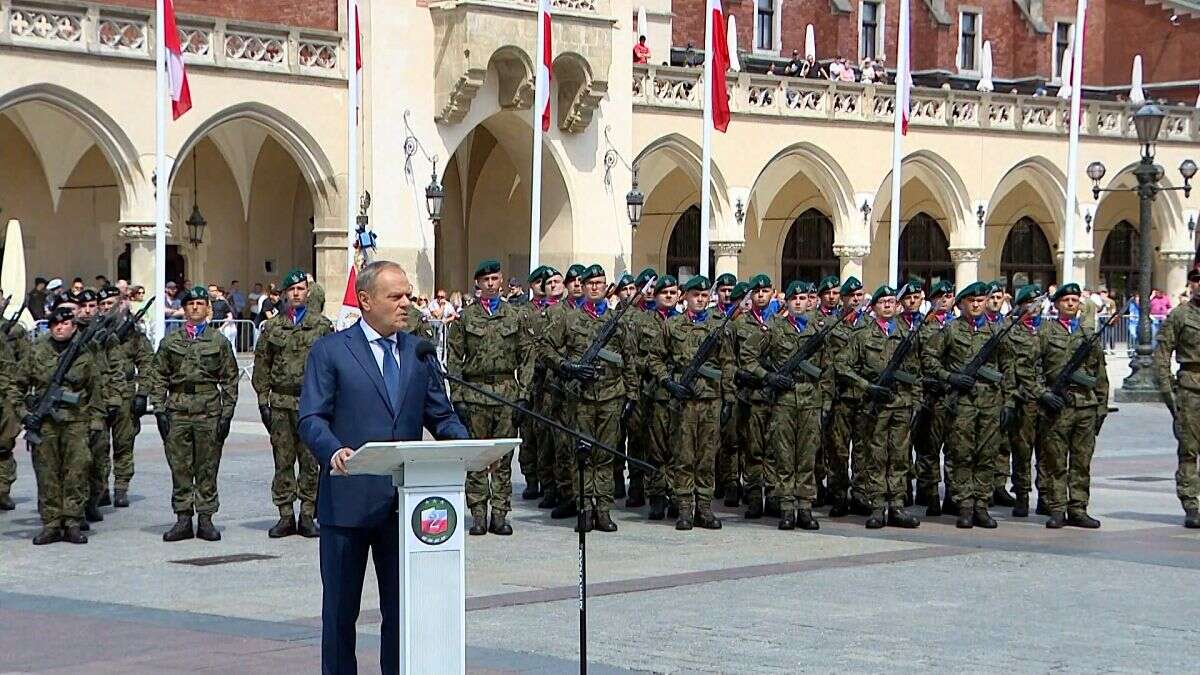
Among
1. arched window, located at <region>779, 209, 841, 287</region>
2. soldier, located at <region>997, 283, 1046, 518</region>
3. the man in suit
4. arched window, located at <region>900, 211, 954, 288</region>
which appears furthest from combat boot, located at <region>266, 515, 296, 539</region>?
arched window, located at <region>900, 211, 954, 288</region>

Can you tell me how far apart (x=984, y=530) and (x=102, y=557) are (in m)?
6.43

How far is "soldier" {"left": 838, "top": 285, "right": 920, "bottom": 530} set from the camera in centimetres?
1458

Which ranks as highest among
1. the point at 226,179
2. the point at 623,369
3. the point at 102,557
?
the point at 226,179

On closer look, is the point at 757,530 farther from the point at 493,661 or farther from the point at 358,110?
the point at 358,110

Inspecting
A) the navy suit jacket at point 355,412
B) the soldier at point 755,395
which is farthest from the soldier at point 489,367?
the navy suit jacket at point 355,412

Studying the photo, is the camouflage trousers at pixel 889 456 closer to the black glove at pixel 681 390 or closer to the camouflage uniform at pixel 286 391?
the black glove at pixel 681 390

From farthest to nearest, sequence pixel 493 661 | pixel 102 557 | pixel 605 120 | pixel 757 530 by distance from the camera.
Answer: pixel 605 120 → pixel 757 530 → pixel 102 557 → pixel 493 661

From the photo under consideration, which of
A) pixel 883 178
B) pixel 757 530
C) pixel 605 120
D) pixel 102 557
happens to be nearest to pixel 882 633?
pixel 757 530

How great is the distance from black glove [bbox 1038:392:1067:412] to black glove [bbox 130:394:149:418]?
696 centimetres

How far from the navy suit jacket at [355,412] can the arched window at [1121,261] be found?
47429mm

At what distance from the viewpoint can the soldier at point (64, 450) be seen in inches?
536

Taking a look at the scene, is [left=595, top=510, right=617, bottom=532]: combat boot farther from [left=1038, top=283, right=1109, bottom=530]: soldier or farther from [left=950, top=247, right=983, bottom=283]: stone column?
[left=950, top=247, right=983, bottom=283]: stone column

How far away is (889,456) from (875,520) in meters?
0.49

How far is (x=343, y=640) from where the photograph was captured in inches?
291
